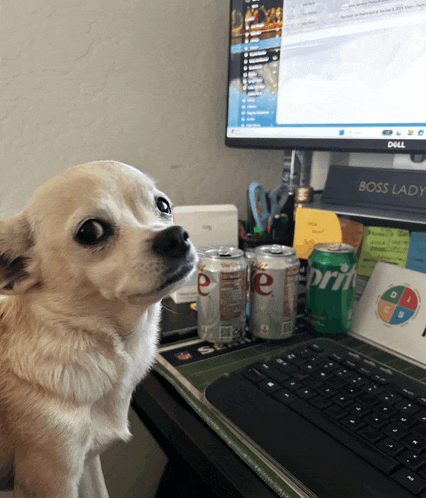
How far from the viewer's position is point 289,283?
65 cm

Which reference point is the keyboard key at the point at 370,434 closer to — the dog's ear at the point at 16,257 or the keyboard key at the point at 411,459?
the keyboard key at the point at 411,459

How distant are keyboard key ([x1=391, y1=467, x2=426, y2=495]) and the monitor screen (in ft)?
1.77

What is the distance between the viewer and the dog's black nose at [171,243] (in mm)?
391

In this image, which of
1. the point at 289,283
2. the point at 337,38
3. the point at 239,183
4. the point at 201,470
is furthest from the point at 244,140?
the point at 201,470

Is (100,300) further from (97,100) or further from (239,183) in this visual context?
(239,183)

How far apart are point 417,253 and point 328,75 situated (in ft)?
1.34

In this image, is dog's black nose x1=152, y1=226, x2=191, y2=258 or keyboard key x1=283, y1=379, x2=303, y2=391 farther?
keyboard key x1=283, y1=379, x2=303, y2=391

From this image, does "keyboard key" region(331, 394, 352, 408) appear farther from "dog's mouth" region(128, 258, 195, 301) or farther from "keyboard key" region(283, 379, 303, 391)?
"dog's mouth" region(128, 258, 195, 301)

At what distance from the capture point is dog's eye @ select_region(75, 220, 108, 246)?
1.30 feet

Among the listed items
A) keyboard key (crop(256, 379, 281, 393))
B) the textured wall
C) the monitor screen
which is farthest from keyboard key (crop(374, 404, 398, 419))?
the textured wall

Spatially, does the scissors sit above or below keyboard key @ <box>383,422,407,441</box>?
above

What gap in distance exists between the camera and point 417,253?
0.73m

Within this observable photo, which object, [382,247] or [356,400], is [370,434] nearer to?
[356,400]

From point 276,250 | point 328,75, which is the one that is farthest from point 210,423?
point 328,75
